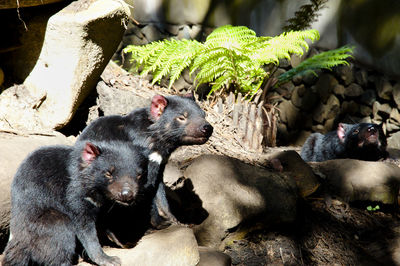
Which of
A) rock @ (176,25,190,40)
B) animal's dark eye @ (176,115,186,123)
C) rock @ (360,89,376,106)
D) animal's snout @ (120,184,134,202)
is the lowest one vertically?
rock @ (176,25,190,40)

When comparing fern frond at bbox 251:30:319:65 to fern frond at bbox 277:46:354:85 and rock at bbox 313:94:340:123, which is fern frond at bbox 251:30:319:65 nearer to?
fern frond at bbox 277:46:354:85

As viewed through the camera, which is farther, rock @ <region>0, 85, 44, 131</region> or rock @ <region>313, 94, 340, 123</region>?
rock @ <region>313, 94, 340, 123</region>

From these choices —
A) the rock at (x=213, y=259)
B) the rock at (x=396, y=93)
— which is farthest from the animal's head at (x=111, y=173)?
the rock at (x=396, y=93)

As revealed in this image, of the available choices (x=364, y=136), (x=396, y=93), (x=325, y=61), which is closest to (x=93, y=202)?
(x=364, y=136)

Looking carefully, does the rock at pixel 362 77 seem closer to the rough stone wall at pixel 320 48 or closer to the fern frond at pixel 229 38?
the rough stone wall at pixel 320 48

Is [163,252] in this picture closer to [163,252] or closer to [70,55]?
[163,252]

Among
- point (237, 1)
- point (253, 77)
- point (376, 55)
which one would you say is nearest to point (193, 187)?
point (253, 77)

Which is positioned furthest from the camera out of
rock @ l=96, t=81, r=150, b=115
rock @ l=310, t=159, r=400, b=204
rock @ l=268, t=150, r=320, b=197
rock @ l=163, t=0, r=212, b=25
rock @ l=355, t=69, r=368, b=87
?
rock @ l=163, t=0, r=212, b=25

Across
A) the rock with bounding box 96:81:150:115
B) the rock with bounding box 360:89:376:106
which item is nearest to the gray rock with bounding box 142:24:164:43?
the rock with bounding box 96:81:150:115
